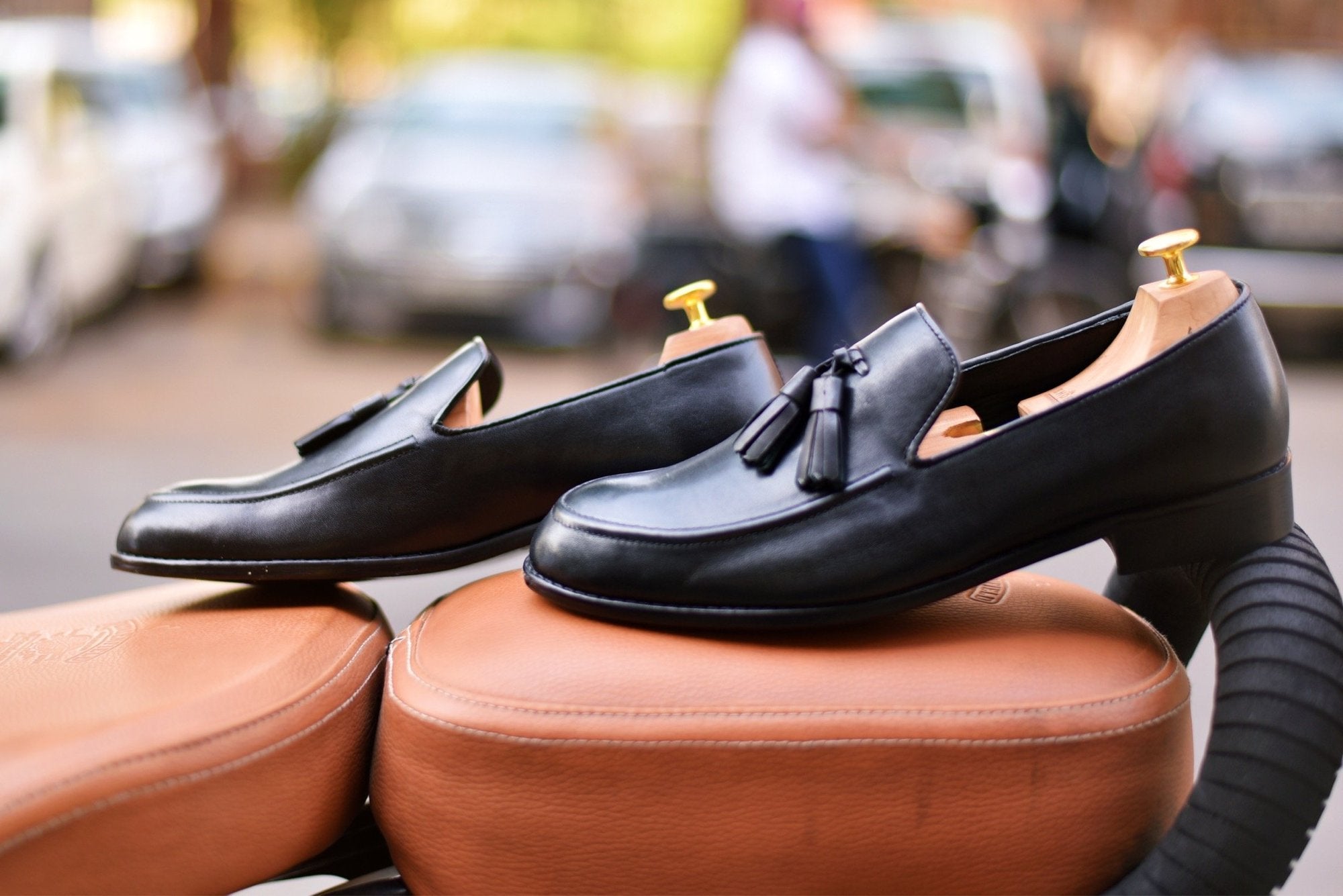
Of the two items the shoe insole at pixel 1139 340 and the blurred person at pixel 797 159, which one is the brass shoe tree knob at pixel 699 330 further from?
the blurred person at pixel 797 159

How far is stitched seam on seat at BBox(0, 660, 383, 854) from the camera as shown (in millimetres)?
959

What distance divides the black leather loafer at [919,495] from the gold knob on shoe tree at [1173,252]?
0.06m

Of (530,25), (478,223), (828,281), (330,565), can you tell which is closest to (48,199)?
(478,223)

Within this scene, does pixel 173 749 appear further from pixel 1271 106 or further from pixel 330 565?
pixel 1271 106

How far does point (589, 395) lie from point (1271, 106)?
21.9ft

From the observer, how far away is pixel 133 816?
39.3 inches

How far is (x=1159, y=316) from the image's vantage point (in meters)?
1.09

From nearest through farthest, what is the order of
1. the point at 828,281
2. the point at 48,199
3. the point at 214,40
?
the point at 828,281, the point at 48,199, the point at 214,40

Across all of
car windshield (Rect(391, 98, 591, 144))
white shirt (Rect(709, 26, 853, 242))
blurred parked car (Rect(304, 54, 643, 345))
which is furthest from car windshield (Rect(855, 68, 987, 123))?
white shirt (Rect(709, 26, 853, 242))

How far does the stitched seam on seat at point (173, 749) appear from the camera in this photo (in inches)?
38.0

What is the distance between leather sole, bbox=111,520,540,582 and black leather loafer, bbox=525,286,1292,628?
0.16 metres

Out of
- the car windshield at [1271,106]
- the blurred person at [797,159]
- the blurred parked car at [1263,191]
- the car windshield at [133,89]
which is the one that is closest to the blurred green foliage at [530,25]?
the car windshield at [133,89]

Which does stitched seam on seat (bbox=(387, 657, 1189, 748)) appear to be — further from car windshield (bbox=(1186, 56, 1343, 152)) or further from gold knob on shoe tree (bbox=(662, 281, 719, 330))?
car windshield (bbox=(1186, 56, 1343, 152))

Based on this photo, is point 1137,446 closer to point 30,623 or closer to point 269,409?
point 30,623
